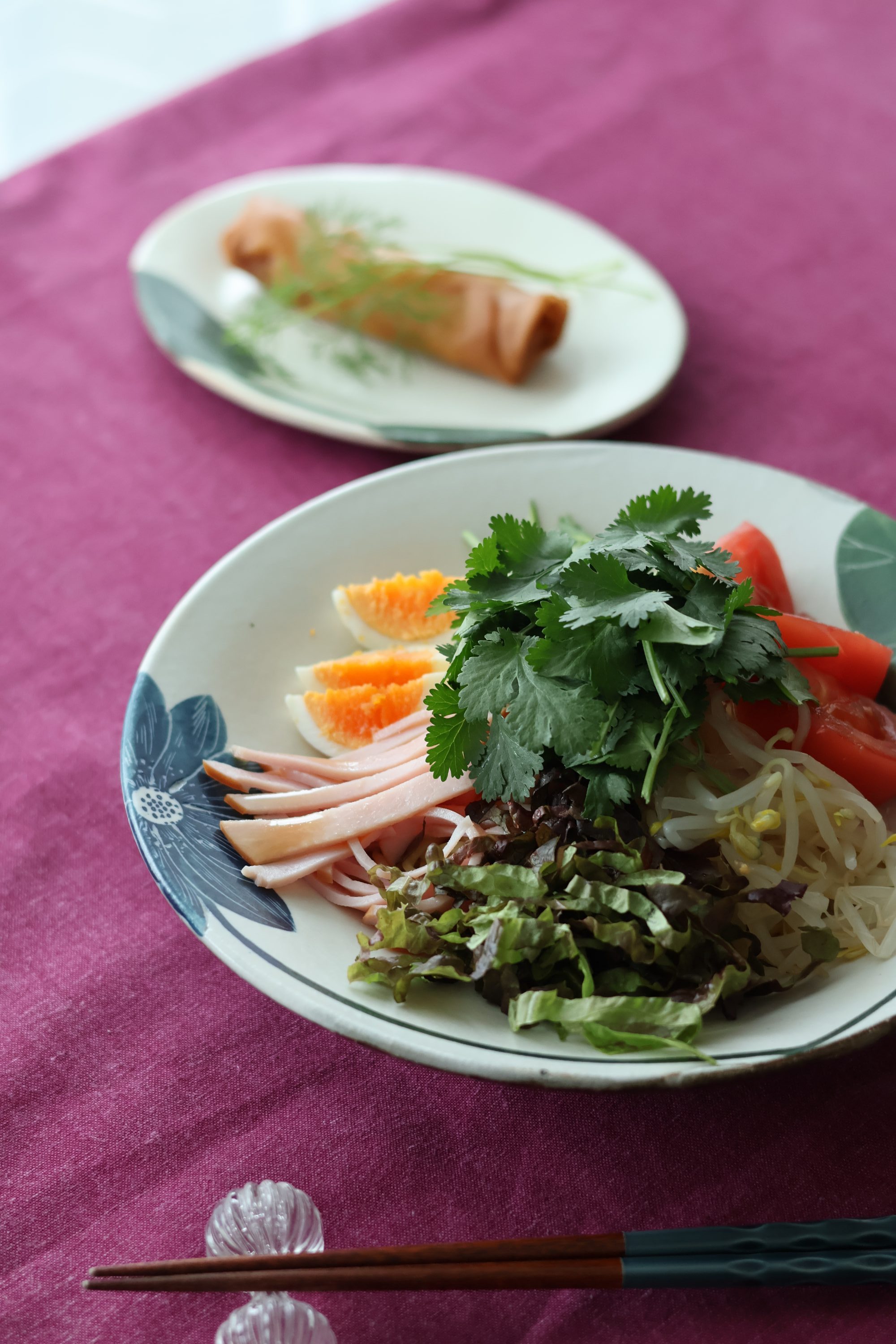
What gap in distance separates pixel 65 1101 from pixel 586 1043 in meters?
0.91

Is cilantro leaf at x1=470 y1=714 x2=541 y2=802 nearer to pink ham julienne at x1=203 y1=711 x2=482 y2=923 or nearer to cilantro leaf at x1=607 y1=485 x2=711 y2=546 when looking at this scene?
pink ham julienne at x1=203 y1=711 x2=482 y2=923

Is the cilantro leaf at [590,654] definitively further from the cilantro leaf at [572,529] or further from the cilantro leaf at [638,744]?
the cilantro leaf at [572,529]

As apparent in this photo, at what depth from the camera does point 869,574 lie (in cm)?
245

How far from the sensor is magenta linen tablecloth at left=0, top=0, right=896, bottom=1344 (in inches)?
69.1

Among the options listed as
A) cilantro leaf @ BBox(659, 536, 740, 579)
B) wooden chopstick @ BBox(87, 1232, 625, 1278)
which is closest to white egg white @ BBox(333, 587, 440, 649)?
cilantro leaf @ BBox(659, 536, 740, 579)

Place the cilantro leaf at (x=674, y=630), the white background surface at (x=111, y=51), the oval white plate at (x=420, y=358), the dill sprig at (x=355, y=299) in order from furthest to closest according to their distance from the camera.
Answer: the white background surface at (x=111, y=51), the dill sprig at (x=355, y=299), the oval white plate at (x=420, y=358), the cilantro leaf at (x=674, y=630)

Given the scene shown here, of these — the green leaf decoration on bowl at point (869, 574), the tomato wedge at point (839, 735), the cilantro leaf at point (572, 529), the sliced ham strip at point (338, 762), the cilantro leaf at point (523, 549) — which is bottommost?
the green leaf decoration on bowl at point (869, 574)

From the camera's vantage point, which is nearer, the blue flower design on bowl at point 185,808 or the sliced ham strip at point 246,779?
the blue flower design on bowl at point 185,808

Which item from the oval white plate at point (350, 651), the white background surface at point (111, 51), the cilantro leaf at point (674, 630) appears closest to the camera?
the oval white plate at point (350, 651)

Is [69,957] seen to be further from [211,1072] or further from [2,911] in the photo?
[211,1072]

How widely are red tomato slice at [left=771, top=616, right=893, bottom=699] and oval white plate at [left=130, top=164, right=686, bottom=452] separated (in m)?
1.10

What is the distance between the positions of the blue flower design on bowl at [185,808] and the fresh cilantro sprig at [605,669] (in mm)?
396

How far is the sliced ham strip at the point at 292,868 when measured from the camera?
1.95m

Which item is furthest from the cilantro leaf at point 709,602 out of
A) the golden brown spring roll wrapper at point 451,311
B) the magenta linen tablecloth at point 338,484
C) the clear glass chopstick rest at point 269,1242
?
the golden brown spring roll wrapper at point 451,311
